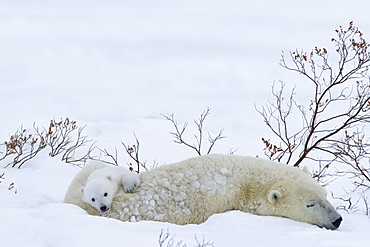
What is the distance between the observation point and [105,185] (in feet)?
13.7

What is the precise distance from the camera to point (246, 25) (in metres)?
25.7

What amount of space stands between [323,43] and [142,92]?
318 inches

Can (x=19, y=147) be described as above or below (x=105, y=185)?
below

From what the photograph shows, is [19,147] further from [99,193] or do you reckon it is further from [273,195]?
[273,195]

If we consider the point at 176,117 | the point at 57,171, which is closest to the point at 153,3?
the point at 176,117

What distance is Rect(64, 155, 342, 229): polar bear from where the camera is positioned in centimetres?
411

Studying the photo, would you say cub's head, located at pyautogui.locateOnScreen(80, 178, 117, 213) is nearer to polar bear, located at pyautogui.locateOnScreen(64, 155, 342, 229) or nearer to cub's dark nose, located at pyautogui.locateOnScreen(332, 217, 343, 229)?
polar bear, located at pyautogui.locateOnScreen(64, 155, 342, 229)

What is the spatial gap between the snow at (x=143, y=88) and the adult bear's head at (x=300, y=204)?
0.43ft

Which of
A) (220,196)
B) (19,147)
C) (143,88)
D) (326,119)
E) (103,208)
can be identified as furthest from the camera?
(143,88)

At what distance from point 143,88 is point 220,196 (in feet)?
41.9

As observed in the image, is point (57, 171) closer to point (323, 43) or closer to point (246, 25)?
point (323, 43)

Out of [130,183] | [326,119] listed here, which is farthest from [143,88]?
[130,183]

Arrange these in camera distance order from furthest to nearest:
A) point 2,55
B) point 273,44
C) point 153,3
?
point 153,3, point 273,44, point 2,55

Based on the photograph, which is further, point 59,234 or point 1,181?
point 1,181
